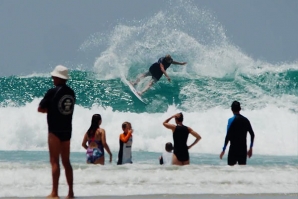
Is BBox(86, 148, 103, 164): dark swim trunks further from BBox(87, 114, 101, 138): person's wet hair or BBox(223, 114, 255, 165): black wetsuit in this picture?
BBox(223, 114, 255, 165): black wetsuit

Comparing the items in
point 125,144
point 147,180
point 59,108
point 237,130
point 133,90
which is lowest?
point 147,180

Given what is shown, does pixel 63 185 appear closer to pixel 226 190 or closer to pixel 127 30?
pixel 226 190

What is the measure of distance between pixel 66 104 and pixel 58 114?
0.46 feet

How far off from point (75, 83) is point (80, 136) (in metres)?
9.66

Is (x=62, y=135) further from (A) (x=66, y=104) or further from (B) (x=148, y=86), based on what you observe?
(B) (x=148, y=86)

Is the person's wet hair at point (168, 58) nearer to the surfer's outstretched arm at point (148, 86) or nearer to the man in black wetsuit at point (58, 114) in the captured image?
the surfer's outstretched arm at point (148, 86)

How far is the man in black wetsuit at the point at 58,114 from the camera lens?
23.2ft

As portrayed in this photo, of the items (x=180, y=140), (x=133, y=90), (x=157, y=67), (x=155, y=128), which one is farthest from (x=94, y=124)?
(x=133, y=90)

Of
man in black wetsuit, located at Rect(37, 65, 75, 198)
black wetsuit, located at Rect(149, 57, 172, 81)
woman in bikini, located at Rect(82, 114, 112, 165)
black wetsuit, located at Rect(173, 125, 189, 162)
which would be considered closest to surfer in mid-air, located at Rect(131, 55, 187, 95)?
black wetsuit, located at Rect(149, 57, 172, 81)

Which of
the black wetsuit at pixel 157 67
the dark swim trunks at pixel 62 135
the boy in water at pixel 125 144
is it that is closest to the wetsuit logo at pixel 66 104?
the dark swim trunks at pixel 62 135

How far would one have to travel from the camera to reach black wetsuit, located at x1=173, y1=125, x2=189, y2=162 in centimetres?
998

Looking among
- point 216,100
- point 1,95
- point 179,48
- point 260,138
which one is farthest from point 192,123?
point 1,95

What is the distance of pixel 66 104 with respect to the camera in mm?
7113

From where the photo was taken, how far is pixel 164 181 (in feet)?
28.9
